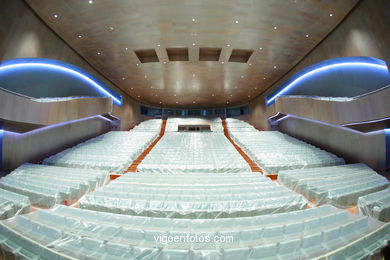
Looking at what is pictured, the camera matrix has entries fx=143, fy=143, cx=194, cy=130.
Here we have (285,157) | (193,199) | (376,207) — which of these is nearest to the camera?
(376,207)

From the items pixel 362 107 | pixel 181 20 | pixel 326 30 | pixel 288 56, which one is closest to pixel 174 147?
pixel 181 20

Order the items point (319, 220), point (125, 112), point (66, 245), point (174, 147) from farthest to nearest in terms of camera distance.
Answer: point (125, 112) → point (174, 147) → point (319, 220) → point (66, 245)

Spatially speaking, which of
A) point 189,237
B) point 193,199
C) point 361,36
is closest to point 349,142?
point 361,36

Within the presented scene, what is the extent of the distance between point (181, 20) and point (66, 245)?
7.53 m

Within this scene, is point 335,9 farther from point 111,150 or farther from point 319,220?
point 111,150

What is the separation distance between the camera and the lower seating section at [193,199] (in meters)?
2.62

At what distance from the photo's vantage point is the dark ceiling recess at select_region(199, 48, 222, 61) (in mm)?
8327

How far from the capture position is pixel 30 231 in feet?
6.55

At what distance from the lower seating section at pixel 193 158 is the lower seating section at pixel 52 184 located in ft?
5.33

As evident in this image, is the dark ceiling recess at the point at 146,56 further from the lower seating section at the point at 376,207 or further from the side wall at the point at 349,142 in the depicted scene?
the side wall at the point at 349,142

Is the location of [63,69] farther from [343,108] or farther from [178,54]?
[343,108]

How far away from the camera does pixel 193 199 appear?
117 inches

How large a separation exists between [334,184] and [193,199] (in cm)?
377

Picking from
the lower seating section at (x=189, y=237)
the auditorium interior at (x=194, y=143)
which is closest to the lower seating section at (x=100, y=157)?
the auditorium interior at (x=194, y=143)
